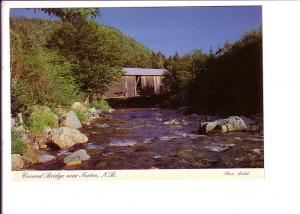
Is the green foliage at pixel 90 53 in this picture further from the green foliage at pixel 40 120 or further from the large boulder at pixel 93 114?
the green foliage at pixel 40 120

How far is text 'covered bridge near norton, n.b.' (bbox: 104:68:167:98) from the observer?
411cm

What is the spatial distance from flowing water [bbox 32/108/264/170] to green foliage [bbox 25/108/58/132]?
256 millimetres

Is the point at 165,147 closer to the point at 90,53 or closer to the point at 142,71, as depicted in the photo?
the point at 142,71

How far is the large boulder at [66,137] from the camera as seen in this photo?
397cm

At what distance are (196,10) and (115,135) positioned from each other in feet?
4.10

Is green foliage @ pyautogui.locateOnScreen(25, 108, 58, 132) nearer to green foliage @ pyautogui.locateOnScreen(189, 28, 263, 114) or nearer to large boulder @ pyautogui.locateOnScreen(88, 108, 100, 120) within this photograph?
large boulder @ pyautogui.locateOnScreen(88, 108, 100, 120)

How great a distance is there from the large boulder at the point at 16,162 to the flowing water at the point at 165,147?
110mm

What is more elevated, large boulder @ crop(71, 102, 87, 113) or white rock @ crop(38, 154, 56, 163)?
large boulder @ crop(71, 102, 87, 113)

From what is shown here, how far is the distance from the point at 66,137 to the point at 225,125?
4.44 ft

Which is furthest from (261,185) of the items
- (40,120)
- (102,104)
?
(40,120)

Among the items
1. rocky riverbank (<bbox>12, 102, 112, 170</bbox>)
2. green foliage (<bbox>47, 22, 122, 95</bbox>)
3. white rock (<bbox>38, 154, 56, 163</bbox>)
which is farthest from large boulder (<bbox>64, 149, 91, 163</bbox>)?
green foliage (<bbox>47, 22, 122, 95</bbox>)

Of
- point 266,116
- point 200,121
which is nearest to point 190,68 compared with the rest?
point 200,121

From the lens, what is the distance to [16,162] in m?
3.91

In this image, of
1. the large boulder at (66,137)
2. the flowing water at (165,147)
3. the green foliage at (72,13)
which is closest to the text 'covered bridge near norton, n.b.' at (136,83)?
the flowing water at (165,147)
